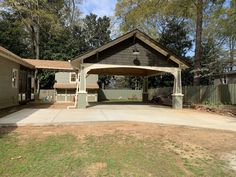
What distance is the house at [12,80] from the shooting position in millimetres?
14406

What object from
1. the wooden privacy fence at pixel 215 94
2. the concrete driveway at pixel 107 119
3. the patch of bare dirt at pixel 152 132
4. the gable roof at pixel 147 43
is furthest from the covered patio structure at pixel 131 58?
the patch of bare dirt at pixel 152 132

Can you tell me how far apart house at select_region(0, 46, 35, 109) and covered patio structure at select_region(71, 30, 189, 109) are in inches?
145

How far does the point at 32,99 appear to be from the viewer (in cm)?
2322

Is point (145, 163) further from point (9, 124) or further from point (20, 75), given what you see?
point (20, 75)

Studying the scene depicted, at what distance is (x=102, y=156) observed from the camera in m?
6.11

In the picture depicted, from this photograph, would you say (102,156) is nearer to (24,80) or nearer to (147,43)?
(147,43)

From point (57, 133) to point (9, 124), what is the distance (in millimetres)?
2158

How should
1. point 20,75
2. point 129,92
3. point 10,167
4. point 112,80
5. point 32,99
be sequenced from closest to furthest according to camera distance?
point 10,167
point 20,75
point 32,99
point 129,92
point 112,80

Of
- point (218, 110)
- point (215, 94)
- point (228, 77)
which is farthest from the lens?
point (228, 77)

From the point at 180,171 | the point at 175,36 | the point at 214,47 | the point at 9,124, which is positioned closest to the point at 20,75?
the point at 9,124

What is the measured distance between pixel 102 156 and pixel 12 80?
12.3 metres

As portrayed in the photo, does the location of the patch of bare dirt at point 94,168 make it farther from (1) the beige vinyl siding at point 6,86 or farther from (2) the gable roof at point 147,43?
(2) the gable roof at point 147,43

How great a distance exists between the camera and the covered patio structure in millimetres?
16297

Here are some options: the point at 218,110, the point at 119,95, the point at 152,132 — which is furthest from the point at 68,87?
the point at 152,132
